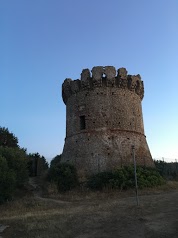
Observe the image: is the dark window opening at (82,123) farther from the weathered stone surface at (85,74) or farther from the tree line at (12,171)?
the tree line at (12,171)

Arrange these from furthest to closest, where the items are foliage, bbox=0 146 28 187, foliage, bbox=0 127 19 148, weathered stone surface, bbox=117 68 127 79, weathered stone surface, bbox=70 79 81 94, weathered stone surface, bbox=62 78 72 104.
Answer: foliage, bbox=0 127 19 148 < weathered stone surface, bbox=62 78 72 104 < weathered stone surface, bbox=70 79 81 94 < weathered stone surface, bbox=117 68 127 79 < foliage, bbox=0 146 28 187

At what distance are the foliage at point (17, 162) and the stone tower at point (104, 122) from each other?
4342mm

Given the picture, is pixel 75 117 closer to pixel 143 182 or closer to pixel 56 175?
pixel 56 175

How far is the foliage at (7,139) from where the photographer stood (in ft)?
101

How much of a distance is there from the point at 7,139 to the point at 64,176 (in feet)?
36.5

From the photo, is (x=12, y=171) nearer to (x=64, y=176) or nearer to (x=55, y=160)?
(x=64, y=176)

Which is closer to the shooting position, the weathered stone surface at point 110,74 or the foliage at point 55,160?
the weathered stone surface at point 110,74

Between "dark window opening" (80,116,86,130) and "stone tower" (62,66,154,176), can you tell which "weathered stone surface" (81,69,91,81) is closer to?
"stone tower" (62,66,154,176)

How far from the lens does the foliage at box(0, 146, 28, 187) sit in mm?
21453

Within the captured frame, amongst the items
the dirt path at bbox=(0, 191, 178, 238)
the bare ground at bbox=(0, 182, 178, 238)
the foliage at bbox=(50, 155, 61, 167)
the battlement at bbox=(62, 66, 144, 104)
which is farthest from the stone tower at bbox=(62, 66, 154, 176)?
the dirt path at bbox=(0, 191, 178, 238)

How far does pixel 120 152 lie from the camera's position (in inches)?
957

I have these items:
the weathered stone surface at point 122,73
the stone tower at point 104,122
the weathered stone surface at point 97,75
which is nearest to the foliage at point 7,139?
the stone tower at point 104,122

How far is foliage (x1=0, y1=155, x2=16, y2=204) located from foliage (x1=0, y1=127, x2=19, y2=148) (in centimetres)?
1149

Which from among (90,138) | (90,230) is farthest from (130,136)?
(90,230)
